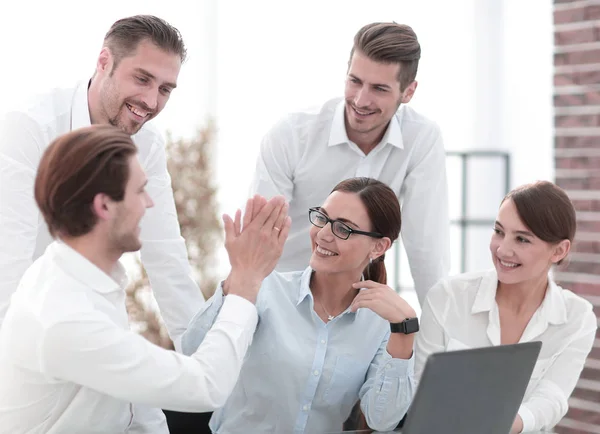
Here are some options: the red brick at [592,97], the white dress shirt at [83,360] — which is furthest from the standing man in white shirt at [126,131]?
the red brick at [592,97]

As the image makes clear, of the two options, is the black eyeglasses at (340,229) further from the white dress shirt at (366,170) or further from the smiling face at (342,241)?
the white dress shirt at (366,170)

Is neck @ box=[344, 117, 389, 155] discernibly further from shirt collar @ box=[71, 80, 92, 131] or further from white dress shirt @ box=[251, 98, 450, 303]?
shirt collar @ box=[71, 80, 92, 131]

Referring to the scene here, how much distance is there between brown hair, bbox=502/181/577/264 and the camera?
231 cm

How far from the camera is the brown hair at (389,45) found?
2.53 meters

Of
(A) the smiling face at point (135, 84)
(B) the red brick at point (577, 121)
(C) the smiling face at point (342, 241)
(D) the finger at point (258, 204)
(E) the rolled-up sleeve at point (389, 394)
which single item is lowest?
(E) the rolled-up sleeve at point (389, 394)

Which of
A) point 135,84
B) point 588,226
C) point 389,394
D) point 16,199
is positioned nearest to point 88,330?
point 16,199

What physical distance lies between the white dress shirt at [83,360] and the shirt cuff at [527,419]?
822 mm

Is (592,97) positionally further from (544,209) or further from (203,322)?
(203,322)

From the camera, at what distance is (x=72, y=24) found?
4.55 metres

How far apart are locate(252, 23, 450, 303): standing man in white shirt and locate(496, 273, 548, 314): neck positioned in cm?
33

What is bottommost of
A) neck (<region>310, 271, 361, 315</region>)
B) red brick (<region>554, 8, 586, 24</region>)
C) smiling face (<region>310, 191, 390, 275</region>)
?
neck (<region>310, 271, 361, 315</region>)

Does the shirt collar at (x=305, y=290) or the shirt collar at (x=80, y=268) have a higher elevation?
the shirt collar at (x=80, y=268)

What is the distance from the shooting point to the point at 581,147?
12.1 feet

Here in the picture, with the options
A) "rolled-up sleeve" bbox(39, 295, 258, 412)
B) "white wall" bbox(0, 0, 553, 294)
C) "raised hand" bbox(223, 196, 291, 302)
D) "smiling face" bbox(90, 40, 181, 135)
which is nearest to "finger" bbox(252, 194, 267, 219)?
"raised hand" bbox(223, 196, 291, 302)
